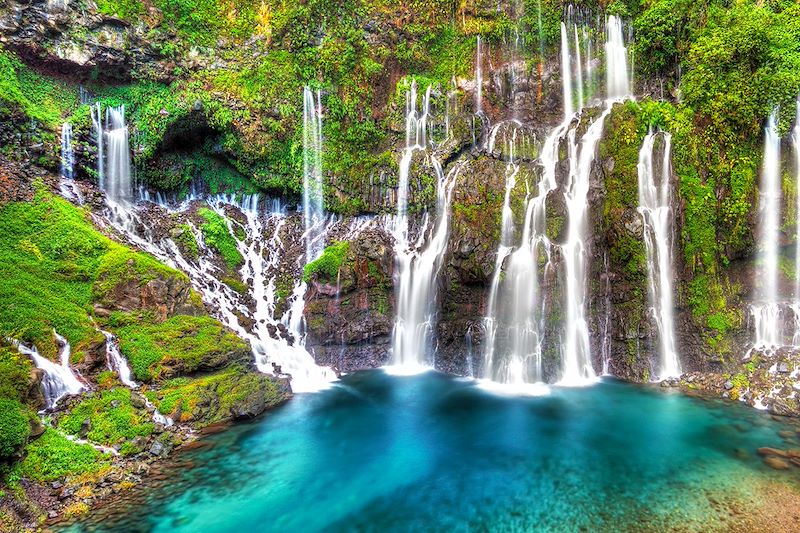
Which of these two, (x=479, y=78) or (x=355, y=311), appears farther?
(x=479, y=78)

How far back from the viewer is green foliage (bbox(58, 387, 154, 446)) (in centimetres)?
1023

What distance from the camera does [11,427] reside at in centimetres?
882

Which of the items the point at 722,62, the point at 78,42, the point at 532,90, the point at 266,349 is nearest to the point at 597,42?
the point at 532,90

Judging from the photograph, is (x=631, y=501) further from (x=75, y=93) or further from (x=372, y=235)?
(x=75, y=93)

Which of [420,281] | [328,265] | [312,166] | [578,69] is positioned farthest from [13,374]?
[578,69]

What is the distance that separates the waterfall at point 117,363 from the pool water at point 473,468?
9.48 ft

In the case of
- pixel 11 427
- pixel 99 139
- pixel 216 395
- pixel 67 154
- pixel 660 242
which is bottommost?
pixel 216 395

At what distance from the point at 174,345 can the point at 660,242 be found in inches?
643

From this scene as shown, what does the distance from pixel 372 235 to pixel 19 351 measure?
39.7ft

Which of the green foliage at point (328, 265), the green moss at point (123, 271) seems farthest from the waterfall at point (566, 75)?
the green moss at point (123, 271)

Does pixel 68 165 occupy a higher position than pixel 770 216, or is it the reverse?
pixel 68 165

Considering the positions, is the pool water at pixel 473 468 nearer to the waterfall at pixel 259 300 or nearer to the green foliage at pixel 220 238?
the waterfall at pixel 259 300

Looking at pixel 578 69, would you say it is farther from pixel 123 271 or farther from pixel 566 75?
pixel 123 271

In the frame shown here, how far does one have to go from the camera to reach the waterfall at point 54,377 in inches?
423
